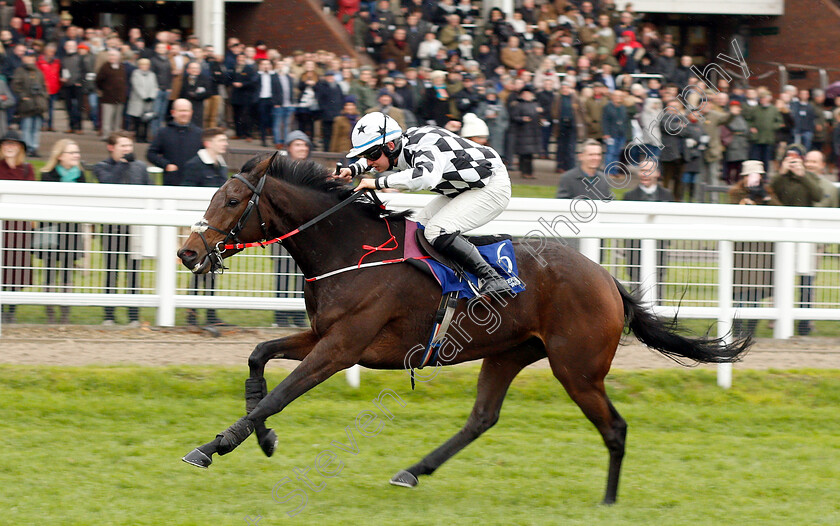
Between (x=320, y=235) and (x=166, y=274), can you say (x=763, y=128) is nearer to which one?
(x=166, y=274)

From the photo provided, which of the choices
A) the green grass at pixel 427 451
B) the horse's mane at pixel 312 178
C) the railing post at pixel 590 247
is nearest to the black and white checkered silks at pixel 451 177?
the horse's mane at pixel 312 178

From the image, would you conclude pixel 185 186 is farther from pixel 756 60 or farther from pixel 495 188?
pixel 756 60

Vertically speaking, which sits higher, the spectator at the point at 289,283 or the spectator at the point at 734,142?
the spectator at the point at 734,142

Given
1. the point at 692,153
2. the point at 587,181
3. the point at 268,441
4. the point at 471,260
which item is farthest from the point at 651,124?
the point at 268,441

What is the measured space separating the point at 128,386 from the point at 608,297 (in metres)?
2.76

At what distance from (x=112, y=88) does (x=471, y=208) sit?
8586mm

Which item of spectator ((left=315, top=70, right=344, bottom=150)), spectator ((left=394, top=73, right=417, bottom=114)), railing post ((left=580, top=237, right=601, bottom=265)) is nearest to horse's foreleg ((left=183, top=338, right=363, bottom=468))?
railing post ((left=580, top=237, right=601, bottom=265))

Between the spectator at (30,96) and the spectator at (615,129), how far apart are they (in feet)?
21.2

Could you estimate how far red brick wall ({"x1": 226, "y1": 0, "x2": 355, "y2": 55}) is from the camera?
17.2 meters

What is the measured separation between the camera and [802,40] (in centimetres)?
2172

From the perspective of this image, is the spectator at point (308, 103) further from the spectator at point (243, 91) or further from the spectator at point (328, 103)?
the spectator at point (243, 91)

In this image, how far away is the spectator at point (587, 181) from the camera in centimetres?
752

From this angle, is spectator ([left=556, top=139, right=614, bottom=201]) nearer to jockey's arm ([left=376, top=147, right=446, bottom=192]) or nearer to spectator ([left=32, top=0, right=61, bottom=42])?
jockey's arm ([left=376, top=147, right=446, bottom=192])

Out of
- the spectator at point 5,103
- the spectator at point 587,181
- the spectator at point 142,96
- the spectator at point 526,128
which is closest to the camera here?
the spectator at point 587,181
